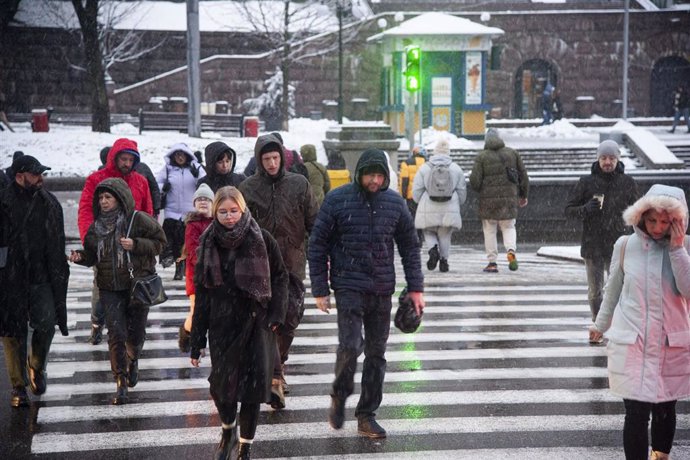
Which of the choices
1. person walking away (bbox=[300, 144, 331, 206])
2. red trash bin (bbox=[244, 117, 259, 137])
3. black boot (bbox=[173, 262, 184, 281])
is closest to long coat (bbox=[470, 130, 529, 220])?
person walking away (bbox=[300, 144, 331, 206])

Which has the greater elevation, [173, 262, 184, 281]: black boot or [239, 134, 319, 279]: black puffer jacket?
[239, 134, 319, 279]: black puffer jacket

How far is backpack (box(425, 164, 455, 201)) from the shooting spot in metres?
14.9

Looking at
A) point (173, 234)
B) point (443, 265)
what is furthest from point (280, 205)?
point (443, 265)

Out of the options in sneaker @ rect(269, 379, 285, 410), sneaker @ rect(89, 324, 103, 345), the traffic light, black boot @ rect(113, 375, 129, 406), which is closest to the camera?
sneaker @ rect(269, 379, 285, 410)

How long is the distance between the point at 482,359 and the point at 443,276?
17.6 ft

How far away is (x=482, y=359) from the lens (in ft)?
31.9

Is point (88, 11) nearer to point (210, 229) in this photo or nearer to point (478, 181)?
point (478, 181)

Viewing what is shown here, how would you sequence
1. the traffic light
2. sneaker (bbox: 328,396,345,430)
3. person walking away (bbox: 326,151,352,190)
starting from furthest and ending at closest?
the traffic light → person walking away (bbox: 326,151,352,190) → sneaker (bbox: 328,396,345,430)

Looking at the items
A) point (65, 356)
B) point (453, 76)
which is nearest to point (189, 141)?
point (453, 76)

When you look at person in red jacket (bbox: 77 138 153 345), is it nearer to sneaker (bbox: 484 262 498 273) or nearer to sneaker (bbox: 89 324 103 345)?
sneaker (bbox: 89 324 103 345)

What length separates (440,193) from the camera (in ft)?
48.9

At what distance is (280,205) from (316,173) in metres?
6.85

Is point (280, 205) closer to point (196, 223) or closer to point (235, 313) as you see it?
point (196, 223)

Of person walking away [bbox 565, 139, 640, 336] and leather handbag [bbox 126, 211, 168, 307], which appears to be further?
person walking away [bbox 565, 139, 640, 336]
